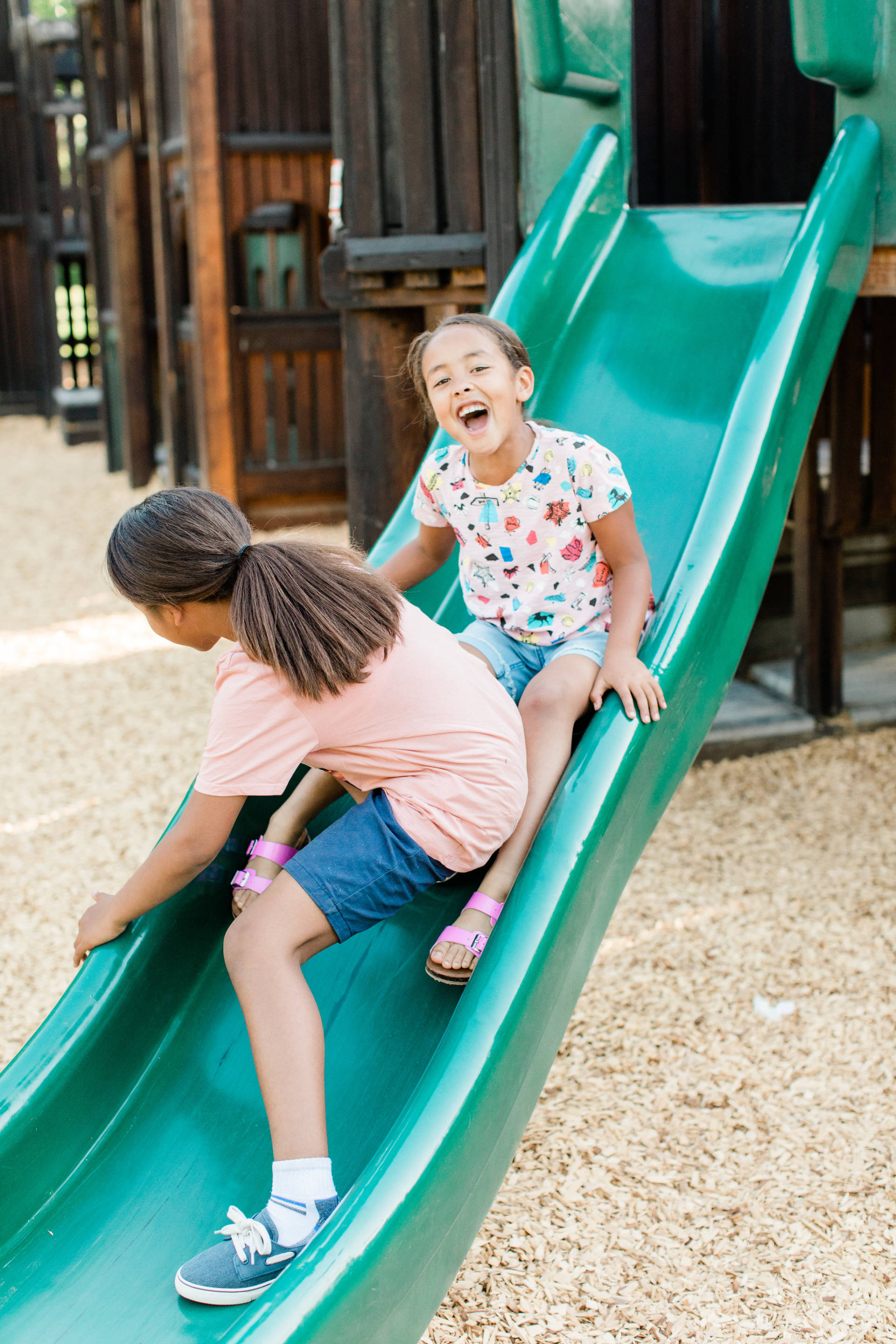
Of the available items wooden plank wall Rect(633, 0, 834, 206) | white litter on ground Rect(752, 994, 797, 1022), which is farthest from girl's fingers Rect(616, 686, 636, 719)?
wooden plank wall Rect(633, 0, 834, 206)

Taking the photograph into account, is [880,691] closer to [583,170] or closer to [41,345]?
[583,170]

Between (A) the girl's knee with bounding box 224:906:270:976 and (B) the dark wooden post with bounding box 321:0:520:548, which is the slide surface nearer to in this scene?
(A) the girl's knee with bounding box 224:906:270:976

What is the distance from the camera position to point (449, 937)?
2.16 meters

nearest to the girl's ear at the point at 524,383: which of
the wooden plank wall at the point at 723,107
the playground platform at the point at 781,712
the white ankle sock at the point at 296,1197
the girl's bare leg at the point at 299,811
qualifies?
the girl's bare leg at the point at 299,811

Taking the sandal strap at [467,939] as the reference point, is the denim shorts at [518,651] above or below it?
above

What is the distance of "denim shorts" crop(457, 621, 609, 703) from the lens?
258 cm

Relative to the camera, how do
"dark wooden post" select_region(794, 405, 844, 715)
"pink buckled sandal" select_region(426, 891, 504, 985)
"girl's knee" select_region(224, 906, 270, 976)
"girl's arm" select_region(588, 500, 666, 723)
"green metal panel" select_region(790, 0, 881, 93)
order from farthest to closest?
1. "dark wooden post" select_region(794, 405, 844, 715)
2. "green metal panel" select_region(790, 0, 881, 93)
3. "girl's arm" select_region(588, 500, 666, 723)
4. "pink buckled sandal" select_region(426, 891, 504, 985)
5. "girl's knee" select_region(224, 906, 270, 976)

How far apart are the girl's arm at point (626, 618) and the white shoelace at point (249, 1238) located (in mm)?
1096

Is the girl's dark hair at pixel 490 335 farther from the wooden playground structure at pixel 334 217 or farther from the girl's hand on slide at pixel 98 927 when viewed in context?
the girl's hand on slide at pixel 98 927

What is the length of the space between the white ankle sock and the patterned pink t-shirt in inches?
47.8

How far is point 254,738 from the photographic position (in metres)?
2.03

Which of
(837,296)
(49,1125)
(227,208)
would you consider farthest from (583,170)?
(227,208)

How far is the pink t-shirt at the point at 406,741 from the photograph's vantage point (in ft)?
6.64

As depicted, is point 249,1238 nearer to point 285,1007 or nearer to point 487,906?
point 285,1007
